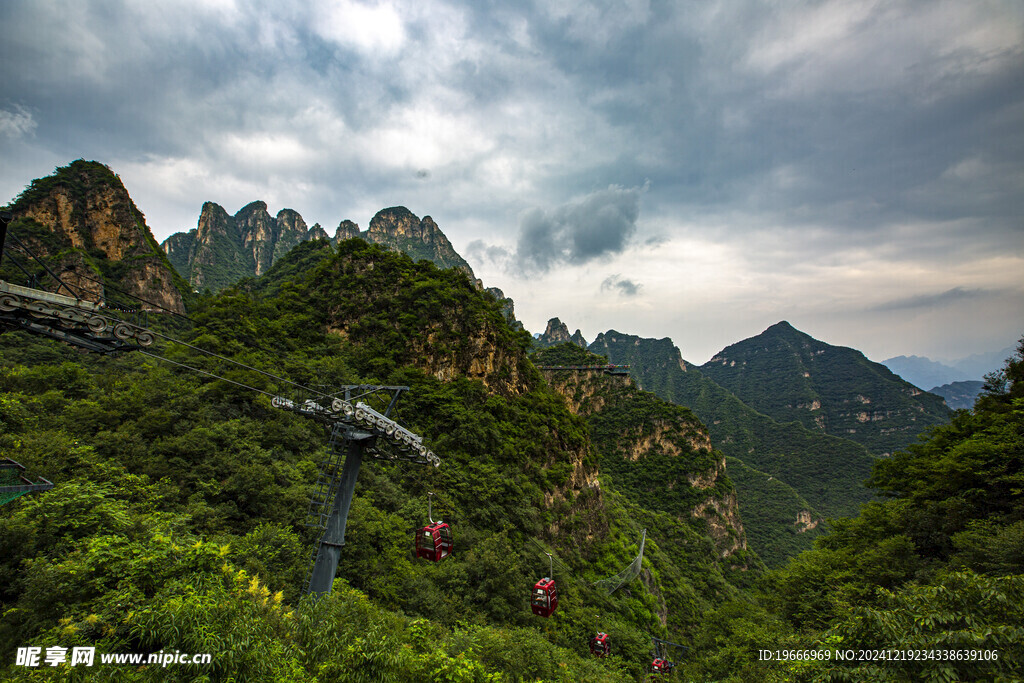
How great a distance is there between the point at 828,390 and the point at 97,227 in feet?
694

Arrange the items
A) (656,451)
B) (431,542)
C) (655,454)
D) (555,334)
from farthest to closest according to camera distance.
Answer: (555,334) < (656,451) < (655,454) < (431,542)

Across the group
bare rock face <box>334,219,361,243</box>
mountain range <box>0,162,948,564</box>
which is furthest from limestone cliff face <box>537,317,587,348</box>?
bare rock face <box>334,219,361,243</box>

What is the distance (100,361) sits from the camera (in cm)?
2472

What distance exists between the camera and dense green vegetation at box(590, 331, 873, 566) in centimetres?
7275

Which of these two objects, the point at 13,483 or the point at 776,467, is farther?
the point at 776,467

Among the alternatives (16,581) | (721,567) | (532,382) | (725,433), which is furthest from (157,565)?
(725,433)

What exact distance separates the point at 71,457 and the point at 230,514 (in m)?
4.57

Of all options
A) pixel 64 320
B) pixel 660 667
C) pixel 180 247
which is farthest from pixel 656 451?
pixel 180 247

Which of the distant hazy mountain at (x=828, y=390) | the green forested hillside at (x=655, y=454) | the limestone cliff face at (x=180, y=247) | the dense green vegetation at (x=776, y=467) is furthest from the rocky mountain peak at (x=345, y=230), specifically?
the distant hazy mountain at (x=828, y=390)

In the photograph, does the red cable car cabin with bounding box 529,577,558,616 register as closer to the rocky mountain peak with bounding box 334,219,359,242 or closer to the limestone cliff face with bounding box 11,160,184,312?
the limestone cliff face with bounding box 11,160,184,312

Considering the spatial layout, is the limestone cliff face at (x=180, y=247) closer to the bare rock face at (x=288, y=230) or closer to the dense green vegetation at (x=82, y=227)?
the bare rock face at (x=288, y=230)

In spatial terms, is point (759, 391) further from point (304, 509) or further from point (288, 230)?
point (288, 230)

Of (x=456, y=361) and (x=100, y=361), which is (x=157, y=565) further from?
(x=100, y=361)

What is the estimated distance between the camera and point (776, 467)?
10069 centimetres
